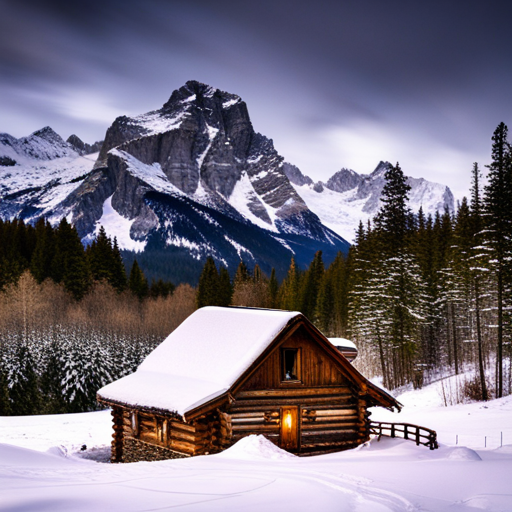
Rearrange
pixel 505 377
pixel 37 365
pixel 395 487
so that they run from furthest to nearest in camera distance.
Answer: pixel 37 365 < pixel 505 377 < pixel 395 487

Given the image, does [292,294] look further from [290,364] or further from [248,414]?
[248,414]

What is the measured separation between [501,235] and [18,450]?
31.2 meters

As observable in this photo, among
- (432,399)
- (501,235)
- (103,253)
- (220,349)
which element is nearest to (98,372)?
(103,253)

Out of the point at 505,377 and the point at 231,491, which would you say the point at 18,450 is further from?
the point at 505,377

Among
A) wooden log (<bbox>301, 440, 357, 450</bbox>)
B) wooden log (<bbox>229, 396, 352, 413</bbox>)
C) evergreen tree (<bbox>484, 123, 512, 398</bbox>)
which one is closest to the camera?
wooden log (<bbox>229, 396, 352, 413</bbox>)

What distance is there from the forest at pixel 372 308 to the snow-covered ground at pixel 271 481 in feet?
62.6

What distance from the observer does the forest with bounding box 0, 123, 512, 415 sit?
3812 centimetres

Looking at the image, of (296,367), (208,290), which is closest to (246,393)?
(296,367)

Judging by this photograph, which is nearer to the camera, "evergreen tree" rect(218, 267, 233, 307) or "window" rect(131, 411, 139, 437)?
"window" rect(131, 411, 139, 437)

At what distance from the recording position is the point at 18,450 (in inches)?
651

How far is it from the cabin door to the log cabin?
0.04m

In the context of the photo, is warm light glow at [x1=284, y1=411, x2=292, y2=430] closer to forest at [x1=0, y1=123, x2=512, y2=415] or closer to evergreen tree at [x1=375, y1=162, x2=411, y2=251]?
forest at [x1=0, y1=123, x2=512, y2=415]

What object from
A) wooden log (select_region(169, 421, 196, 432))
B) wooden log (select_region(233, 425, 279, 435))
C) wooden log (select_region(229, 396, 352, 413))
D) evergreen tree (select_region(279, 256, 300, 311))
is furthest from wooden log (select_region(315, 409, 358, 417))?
evergreen tree (select_region(279, 256, 300, 311))

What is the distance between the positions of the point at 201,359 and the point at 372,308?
1103 inches
